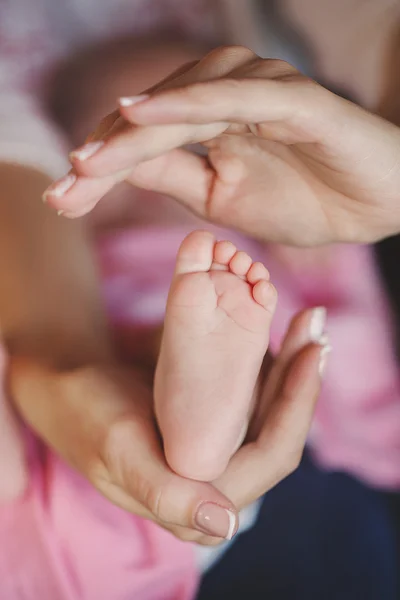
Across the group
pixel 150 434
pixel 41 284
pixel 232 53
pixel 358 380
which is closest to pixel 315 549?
pixel 358 380

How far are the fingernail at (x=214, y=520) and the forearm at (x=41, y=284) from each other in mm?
305

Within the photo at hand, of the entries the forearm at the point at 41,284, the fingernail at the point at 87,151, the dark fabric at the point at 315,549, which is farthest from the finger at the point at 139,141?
the dark fabric at the point at 315,549

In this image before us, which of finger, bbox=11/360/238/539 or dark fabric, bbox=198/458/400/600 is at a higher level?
finger, bbox=11/360/238/539

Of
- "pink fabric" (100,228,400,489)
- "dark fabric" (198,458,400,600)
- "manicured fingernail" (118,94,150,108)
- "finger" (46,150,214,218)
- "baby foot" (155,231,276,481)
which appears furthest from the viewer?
"pink fabric" (100,228,400,489)

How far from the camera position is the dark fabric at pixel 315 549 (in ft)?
2.32

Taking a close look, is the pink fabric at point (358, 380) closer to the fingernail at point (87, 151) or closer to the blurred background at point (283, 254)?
the blurred background at point (283, 254)

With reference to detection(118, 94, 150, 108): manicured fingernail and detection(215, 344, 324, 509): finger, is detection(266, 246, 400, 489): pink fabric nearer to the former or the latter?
detection(215, 344, 324, 509): finger

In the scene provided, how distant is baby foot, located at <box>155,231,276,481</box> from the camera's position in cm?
48

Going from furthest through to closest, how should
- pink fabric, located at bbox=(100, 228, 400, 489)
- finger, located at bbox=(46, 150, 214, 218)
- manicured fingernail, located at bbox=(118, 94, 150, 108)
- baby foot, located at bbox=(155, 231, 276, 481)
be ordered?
pink fabric, located at bbox=(100, 228, 400, 489), finger, located at bbox=(46, 150, 214, 218), baby foot, located at bbox=(155, 231, 276, 481), manicured fingernail, located at bbox=(118, 94, 150, 108)

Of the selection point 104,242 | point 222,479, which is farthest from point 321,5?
point 222,479

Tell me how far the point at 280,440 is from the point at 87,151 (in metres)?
0.31

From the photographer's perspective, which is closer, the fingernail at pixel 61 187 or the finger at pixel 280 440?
the fingernail at pixel 61 187

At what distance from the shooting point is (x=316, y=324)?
0.62 metres

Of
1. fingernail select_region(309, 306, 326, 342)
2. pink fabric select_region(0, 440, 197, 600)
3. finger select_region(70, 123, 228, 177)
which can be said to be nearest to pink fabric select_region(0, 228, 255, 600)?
pink fabric select_region(0, 440, 197, 600)
